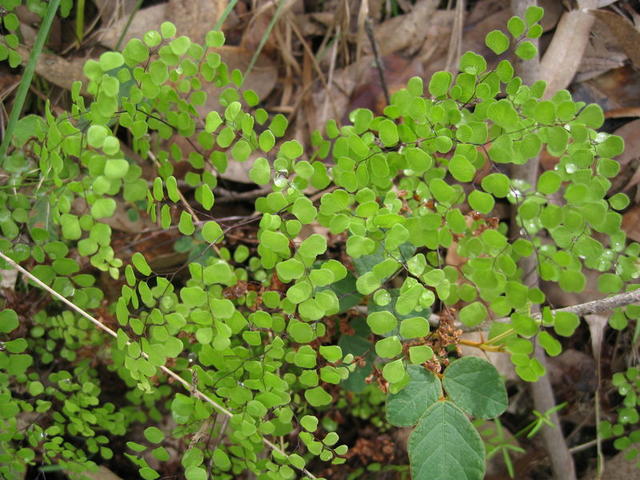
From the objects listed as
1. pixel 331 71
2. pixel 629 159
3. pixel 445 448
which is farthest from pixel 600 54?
pixel 445 448

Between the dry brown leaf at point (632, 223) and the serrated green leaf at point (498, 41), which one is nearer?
the serrated green leaf at point (498, 41)

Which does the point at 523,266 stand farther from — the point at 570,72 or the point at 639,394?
the point at 570,72

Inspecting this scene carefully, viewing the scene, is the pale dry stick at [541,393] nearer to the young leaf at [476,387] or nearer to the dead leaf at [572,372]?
the dead leaf at [572,372]

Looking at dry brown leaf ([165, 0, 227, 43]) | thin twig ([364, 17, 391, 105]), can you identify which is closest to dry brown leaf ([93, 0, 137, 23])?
dry brown leaf ([165, 0, 227, 43])

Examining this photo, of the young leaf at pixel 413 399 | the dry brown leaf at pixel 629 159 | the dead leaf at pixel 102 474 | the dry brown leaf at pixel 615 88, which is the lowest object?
the dead leaf at pixel 102 474

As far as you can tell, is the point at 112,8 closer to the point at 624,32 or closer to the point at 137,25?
the point at 137,25

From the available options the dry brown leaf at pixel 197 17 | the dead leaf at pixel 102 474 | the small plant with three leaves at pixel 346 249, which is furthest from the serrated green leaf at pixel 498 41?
the dead leaf at pixel 102 474
